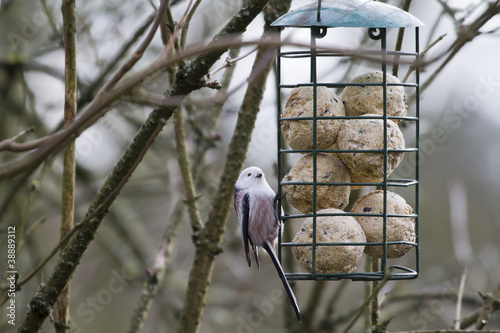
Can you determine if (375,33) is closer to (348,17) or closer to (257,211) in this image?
(348,17)

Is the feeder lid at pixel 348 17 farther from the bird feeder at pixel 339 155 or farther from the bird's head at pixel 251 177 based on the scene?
the bird's head at pixel 251 177

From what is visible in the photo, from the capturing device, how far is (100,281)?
6949 mm

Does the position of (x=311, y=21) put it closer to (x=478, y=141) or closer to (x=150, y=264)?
(x=150, y=264)

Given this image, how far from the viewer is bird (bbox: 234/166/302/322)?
3.17 m

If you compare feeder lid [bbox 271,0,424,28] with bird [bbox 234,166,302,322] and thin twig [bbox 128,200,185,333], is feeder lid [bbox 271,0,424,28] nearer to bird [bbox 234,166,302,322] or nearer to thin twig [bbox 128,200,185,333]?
bird [bbox 234,166,302,322]

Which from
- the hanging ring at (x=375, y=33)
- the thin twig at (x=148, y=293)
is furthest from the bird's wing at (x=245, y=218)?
the hanging ring at (x=375, y=33)

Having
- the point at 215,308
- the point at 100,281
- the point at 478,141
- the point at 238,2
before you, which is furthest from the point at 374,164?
the point at 478,141

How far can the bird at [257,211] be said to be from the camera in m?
3.17

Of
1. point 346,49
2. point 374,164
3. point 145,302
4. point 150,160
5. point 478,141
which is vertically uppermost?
point 478,141

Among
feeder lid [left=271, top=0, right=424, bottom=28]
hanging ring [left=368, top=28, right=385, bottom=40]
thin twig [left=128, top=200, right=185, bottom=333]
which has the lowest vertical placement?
thin twig [left=128, top=200, right=185, bottom=333]

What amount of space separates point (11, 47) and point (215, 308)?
11.4ft

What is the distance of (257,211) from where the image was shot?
127 inches

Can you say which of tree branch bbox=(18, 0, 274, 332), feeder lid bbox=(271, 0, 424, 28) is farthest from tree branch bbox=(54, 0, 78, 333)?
feeder lid bbox=(271, 0, 424, 28)

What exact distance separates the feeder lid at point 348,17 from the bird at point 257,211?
3.38 ft
